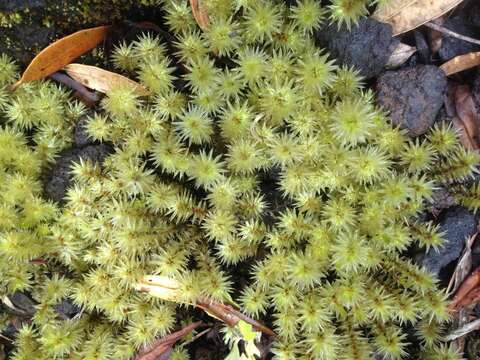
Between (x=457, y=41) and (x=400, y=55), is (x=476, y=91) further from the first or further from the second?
(x=400, y=55)

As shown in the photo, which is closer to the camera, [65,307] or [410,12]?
[410,12]

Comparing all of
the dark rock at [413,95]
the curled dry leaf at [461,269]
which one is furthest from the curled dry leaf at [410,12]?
the curled dry leaf at [461,269]

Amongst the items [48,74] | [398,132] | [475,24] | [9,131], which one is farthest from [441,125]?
[9,131]

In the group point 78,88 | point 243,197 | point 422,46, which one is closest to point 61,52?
point 78,88

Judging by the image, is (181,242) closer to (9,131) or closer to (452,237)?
(9,131)

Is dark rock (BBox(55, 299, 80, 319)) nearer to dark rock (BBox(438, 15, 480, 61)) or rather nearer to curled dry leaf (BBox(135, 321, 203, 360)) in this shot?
curled dry leaf (BBox(135, 321, 203, 360))

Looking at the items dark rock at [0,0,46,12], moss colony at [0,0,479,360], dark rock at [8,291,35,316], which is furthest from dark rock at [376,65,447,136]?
dark rock at [8,291,35,316]

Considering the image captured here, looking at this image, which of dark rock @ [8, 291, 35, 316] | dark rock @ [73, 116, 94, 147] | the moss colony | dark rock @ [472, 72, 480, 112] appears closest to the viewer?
the moss colony
